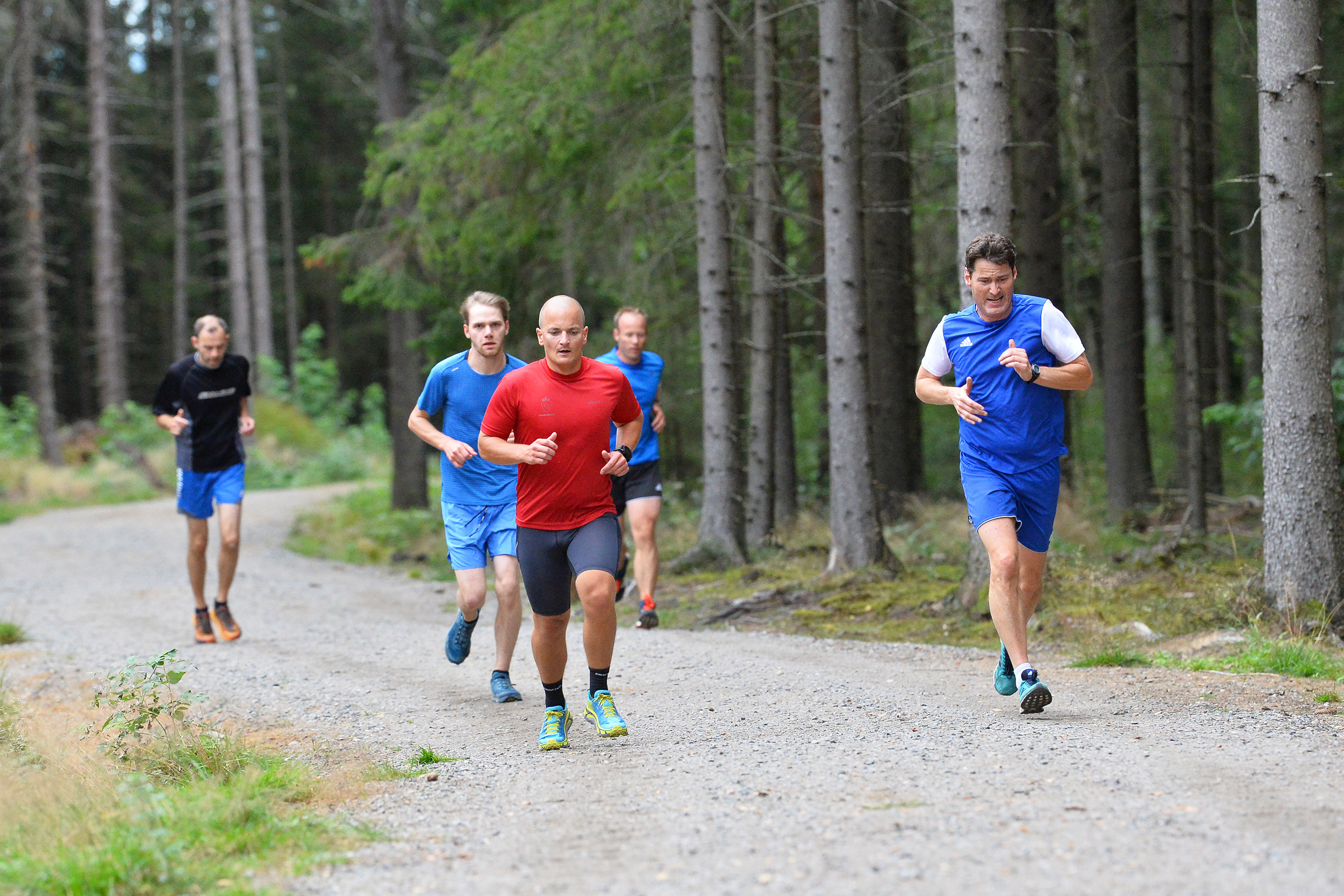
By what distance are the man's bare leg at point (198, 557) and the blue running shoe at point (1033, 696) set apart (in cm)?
676

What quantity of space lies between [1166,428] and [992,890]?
87.2 ft

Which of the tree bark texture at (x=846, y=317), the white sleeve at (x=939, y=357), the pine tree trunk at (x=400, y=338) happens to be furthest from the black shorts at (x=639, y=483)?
the pine tree trunk at (x=400, y=338)

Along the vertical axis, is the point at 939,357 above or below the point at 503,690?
above

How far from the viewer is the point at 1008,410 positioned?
19.6 ft

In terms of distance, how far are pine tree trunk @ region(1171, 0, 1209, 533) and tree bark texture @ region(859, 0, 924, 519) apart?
3026mm

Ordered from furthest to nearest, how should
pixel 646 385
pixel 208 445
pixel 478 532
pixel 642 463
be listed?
pixel 208 445
pixel 642 463
pixel 646 385
pixel 478 532

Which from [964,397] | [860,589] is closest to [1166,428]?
[860,589]

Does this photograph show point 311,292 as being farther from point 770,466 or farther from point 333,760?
point 333,760

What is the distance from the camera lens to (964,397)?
19.4ft

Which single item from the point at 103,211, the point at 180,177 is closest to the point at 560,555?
the point at 103,211

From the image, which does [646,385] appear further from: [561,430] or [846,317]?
[561,430]

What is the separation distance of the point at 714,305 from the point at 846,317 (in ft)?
5.64

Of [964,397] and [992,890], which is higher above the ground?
[964,397]

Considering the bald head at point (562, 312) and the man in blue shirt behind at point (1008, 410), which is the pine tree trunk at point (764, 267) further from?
the bald head at point (562, 312)
